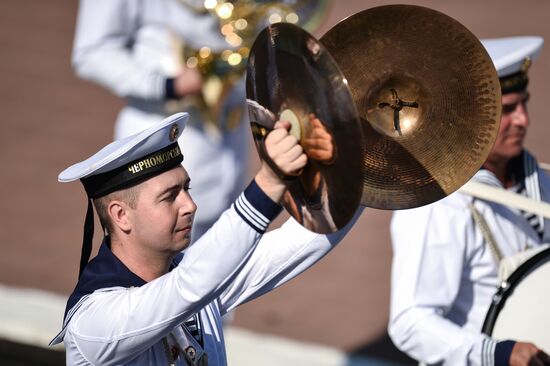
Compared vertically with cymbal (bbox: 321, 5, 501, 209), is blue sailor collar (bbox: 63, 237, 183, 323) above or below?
below

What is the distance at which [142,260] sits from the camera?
10.2ft

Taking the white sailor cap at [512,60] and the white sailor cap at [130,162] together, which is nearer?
the white sailor cap at [130,162]

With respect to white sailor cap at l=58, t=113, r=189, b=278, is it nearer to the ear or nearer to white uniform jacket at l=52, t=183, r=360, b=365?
the ear

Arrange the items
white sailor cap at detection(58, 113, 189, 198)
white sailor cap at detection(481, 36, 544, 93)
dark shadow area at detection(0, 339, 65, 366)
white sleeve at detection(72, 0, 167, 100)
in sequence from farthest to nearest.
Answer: dark shadow area at detection(0, 339, 65, 366), white sleeve at detection(72, 0, 167, 100), white sailor cap at detection(481, 36, 544, 93), white sailor cap at detection(58, 113, 189, 198)

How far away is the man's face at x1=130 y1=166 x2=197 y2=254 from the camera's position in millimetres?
3031

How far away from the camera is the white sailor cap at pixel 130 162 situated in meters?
3.03

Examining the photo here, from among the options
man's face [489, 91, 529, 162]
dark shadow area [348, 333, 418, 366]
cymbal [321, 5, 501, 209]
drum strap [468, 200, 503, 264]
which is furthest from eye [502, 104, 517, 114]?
dark shadow area [348, 333, 418, 366]

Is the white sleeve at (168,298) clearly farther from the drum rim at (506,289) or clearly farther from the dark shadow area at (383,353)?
the dark shadow area at (383,353)

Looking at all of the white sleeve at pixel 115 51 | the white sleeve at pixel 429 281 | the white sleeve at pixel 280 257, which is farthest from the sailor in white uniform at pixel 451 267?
the white sleeve at pixel 115 51

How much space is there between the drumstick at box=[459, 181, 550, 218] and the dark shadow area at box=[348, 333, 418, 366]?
7.85 feet

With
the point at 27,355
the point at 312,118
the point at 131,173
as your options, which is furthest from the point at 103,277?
the point at 27,355

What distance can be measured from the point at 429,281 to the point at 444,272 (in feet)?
0.20

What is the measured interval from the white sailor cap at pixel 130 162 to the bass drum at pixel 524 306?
1330 millimetres

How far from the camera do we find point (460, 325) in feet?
13.4
